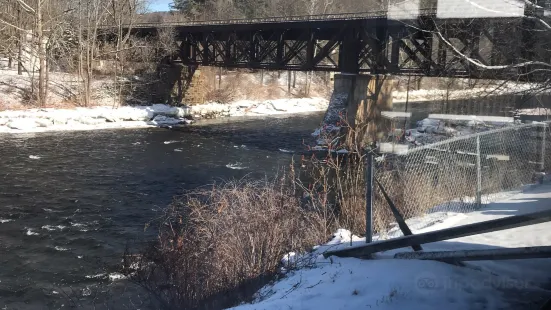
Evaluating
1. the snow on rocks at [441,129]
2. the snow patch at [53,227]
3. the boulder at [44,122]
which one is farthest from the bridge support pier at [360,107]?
the boulder at [44,122]

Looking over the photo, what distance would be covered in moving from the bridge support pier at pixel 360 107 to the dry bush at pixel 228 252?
1811mm

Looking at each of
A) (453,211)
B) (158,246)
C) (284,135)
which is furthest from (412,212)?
(284,135)

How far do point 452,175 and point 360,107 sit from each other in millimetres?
9188

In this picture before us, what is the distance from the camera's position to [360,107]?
1641 centimetres

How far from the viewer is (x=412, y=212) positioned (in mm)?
7117

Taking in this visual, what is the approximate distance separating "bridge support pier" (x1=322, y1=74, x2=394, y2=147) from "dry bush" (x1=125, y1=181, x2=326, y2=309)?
5.94 feet

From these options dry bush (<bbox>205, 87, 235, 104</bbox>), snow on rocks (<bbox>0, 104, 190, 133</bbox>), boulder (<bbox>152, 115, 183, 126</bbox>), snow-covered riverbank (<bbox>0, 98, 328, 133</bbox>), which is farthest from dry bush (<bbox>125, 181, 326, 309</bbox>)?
dry bush (<bbox>205, 87, 235, 104</bbox>)

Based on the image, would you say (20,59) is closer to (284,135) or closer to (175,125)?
(175,125)

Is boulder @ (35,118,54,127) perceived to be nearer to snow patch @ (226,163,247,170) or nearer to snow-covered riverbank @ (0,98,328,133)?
snow-covered riverbank @ (0,98,328,133)

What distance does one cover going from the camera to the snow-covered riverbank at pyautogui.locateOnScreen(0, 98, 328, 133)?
25109 millimetres

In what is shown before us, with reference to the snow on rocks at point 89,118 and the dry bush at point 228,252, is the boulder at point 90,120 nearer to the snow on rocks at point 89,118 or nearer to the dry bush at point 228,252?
the snow on rocks at point 89,118

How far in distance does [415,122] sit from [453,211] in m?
1.68

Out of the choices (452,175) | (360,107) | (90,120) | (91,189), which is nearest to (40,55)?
(90,120)

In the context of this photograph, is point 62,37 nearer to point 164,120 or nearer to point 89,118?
point 89,118
